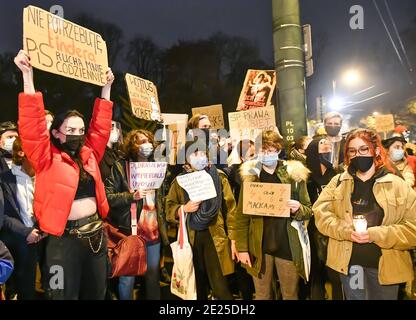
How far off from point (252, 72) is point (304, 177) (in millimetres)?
2351

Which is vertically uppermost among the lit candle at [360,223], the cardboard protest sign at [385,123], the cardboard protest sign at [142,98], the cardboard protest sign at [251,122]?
the cardboard protest sign at [142,98]

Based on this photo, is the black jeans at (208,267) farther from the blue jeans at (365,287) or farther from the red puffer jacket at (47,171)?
the blue jeans at (365,287)

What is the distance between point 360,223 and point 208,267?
1.55m

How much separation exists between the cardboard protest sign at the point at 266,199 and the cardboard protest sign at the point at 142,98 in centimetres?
218

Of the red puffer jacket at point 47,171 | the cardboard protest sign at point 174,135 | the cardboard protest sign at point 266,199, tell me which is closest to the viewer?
the red puffer jacket at point 47,171

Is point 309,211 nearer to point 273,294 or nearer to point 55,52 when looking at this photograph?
point 273,294

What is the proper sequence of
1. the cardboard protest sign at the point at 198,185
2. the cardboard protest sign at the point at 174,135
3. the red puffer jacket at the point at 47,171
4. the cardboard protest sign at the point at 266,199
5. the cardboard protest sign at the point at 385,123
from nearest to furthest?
the red puffer jacket at the point at 47,171 < the cardboard protest sign at the point at 266,199 < the cardboard protest sign at the point at 198,185 < the cardboard protest sign at the point at 174,135 < the cardboard protest sign at the point at 385,123

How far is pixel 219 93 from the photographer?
23984mm

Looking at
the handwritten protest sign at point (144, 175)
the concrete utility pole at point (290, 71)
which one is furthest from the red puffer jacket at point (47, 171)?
the concrete utility pole at point (290, 71)

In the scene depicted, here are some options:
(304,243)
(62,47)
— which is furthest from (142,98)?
(304,243)

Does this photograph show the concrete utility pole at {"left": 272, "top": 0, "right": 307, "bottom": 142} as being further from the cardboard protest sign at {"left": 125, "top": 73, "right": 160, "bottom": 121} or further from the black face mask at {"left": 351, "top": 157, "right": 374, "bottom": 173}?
the cardboard protest sign at {"left": 125, "top": 73, "right": 160, "bottom": 121}

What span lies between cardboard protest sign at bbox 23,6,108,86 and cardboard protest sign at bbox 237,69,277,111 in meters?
2.26

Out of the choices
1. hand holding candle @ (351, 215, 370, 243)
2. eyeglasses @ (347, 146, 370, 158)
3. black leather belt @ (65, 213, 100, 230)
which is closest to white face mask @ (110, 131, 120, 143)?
black leather belt @ (65, 213, 100, 230)

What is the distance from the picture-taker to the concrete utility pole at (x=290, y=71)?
4770 millimetres
